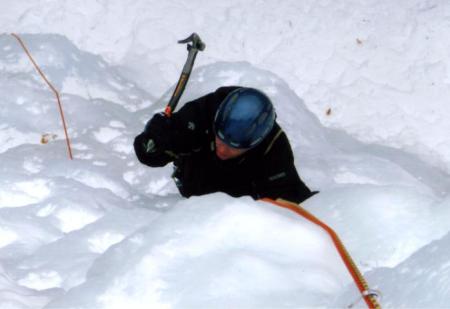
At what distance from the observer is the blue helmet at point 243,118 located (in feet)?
8.70

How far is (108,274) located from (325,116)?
2513 mm

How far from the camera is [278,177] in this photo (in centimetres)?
286

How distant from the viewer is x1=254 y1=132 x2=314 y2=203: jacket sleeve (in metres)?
2.86

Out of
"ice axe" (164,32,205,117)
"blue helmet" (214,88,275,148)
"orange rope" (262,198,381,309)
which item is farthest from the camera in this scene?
"ice axe" (164,32,205,117)

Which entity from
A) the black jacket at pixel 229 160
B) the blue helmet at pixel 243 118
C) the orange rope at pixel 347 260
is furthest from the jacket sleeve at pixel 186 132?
the orange rope at pixel 347 260

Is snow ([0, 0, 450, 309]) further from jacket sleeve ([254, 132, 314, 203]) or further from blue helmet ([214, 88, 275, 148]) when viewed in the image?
blue helmet ([214, 88, 275, 148])

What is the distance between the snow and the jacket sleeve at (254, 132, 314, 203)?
136mm

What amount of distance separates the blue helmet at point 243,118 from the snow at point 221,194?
0.36m

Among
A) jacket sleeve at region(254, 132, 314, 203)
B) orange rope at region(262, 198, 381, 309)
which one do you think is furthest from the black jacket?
orange rope at region(262, 198, 381, 309)

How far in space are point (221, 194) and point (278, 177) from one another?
531 millimetres

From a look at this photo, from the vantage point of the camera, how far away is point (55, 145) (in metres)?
3.88

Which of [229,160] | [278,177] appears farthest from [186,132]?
[278,177]

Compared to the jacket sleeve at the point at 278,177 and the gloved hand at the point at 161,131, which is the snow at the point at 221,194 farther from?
the gloved hand at the point at 161,131

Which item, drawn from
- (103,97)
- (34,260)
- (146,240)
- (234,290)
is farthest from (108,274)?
(103,97)
